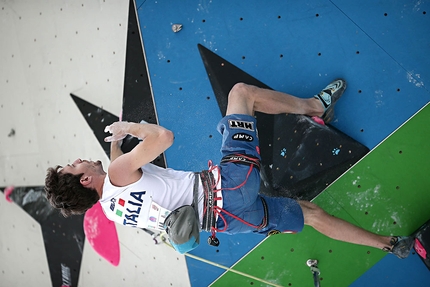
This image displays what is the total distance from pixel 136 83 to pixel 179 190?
873 mm

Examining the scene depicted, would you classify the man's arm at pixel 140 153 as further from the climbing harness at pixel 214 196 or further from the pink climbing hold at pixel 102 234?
the pink climbing hold at pixel 102 234

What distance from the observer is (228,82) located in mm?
2080

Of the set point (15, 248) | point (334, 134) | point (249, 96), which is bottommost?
point (15, 248)

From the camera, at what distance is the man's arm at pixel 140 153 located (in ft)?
4.67

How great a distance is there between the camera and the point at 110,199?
1.57 meters

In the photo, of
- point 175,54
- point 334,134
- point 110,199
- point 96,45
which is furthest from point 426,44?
point 96,45

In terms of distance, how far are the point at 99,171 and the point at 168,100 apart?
0.69 metres

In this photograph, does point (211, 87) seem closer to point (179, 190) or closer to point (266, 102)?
point (266, 102)

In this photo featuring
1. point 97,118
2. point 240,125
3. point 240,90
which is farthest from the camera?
point 97,118

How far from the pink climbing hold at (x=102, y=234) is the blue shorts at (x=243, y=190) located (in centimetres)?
111

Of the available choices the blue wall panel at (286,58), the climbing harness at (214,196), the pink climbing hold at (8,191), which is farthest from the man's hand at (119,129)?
the pink climbing hold at (8,191)

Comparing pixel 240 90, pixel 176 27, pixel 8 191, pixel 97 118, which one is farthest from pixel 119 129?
pixel 8 191

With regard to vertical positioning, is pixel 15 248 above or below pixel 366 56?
below

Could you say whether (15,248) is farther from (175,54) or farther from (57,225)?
(175,54)
